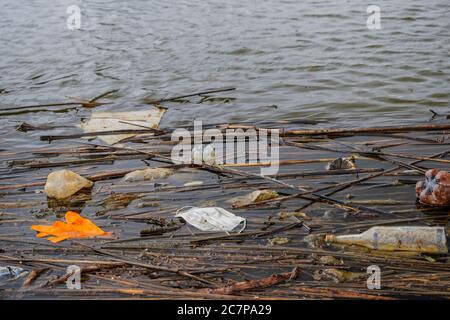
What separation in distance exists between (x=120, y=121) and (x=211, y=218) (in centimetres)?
236

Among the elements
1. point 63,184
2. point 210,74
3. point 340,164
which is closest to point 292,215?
point 340,164

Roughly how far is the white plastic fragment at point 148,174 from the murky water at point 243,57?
153cm

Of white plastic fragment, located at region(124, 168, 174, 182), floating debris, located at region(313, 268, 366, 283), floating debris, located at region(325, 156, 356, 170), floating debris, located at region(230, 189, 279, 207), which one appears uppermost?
floating debris, located at region(325, 156, 356, 170)

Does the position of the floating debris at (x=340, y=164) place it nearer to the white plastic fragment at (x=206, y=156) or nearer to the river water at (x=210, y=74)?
the river water at (x=210, y=74)

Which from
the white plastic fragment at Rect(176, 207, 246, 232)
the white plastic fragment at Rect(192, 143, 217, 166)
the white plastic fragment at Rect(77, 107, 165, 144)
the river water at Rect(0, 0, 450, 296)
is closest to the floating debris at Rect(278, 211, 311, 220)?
the river water at Rect(0, 0, 450, 296)

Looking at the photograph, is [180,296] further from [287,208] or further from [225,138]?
[225,138]

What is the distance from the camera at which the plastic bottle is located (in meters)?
3.40

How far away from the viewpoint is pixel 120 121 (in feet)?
19.4

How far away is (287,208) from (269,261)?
2.25 feet

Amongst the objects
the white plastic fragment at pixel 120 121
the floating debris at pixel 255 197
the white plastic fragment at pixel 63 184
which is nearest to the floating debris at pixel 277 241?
the floating debris at pixel 255 197

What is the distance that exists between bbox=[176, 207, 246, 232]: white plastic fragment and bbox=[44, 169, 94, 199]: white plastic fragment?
917 millimetres

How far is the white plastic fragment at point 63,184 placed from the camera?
4352 millimetres

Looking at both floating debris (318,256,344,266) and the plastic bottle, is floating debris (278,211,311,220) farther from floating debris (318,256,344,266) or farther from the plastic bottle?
floating debris (318,256,344,266)

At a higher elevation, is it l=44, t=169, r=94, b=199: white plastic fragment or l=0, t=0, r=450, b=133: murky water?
l=0, t=0, r=450, b=133: murky water
